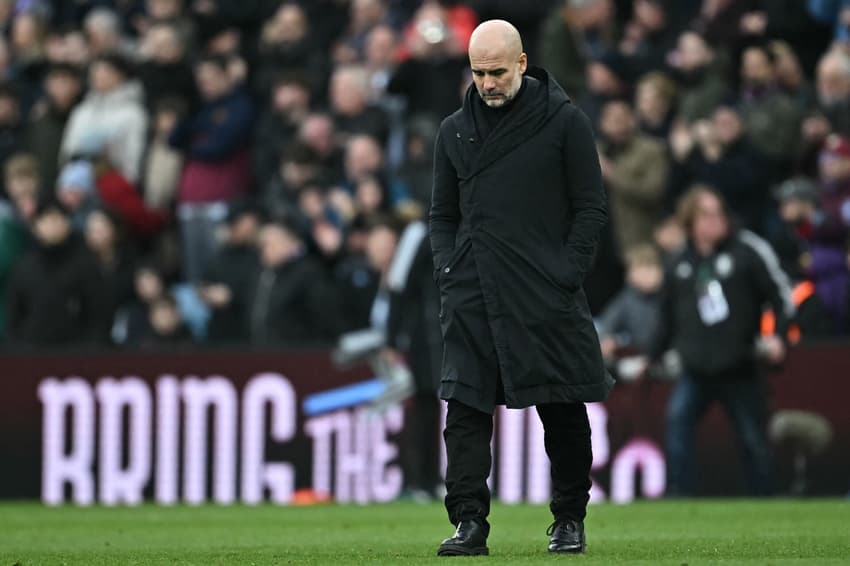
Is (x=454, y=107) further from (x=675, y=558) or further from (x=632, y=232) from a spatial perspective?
(x=675, y=558)

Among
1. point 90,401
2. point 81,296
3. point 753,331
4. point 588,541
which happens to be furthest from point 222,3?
point 588,541

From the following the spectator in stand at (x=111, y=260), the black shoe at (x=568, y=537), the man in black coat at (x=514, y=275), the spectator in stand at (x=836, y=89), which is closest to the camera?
the man in black coat at (x=514, y=275)

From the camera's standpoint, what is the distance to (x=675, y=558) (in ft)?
28.8

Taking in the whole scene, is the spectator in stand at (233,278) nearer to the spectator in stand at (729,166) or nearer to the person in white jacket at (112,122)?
the person in white jacket at (112,122)

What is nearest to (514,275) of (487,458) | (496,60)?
(487,458)

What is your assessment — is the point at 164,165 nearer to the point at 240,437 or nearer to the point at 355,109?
the point at 355,109

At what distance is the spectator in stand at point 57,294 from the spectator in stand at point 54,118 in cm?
215

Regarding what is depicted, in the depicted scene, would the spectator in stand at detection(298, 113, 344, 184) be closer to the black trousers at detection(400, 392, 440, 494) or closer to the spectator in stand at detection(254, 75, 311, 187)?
the spectator in stand at detection(254, 75, 311, 187)

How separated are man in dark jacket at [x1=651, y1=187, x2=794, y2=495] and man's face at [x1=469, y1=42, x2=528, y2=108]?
7.11m

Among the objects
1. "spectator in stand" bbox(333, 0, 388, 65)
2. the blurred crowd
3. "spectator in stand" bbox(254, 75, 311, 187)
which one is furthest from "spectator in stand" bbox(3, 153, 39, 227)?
"spectator in stand" bbox(333, 0, 388, 65)

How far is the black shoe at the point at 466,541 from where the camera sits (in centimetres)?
874

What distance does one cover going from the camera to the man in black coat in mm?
8734

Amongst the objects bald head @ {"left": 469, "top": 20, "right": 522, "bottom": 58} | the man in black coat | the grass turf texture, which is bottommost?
the grass turf texture

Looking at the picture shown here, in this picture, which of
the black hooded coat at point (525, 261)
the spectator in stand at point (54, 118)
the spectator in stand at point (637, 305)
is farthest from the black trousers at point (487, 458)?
the spectator in stand at point (54, 118)
